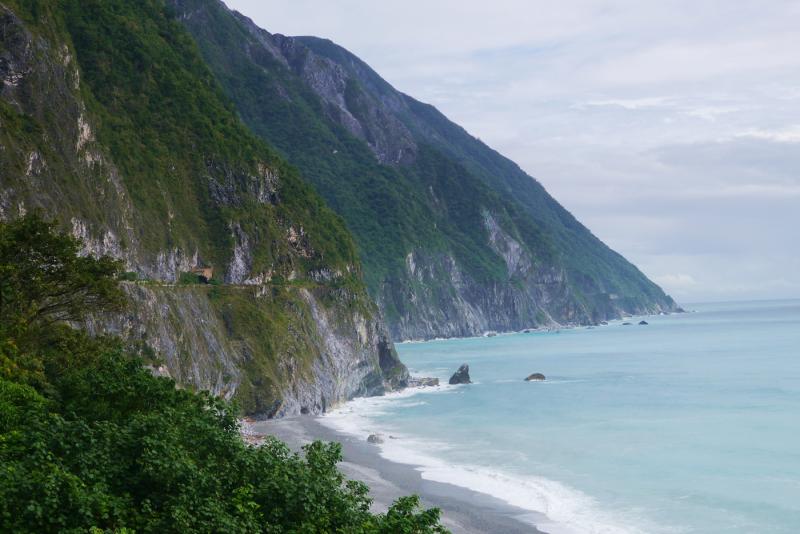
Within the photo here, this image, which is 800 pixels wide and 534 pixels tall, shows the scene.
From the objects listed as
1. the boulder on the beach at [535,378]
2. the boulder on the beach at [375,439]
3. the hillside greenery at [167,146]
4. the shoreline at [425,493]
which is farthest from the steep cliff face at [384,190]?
the shoreline at [425,493]

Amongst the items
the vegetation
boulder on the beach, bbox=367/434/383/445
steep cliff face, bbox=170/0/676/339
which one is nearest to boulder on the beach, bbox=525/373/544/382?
boulder on the beach, bbox=367/434/383/445

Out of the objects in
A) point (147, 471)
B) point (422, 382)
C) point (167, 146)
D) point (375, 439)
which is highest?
point (167, 146)

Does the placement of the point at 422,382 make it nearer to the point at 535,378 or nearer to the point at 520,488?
the point at 535,378

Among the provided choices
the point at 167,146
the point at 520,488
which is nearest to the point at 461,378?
the point at 167,146

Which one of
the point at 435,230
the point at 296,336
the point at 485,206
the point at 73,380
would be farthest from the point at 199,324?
the point at 485,206

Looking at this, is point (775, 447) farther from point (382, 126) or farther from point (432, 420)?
point (382, 126)

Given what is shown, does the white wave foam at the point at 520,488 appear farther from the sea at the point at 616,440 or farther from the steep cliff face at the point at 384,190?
the steep cliff face at the point at 384,190
